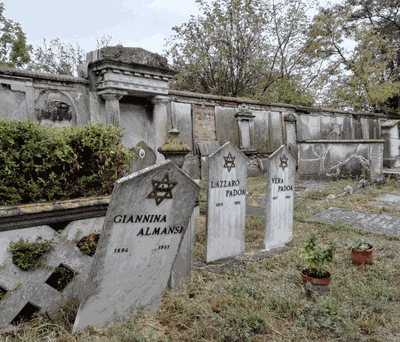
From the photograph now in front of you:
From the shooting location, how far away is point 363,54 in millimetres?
16734

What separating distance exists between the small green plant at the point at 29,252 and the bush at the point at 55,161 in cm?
36

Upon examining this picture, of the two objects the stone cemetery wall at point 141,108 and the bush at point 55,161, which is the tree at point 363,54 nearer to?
the stone cemetery wall at point 141,108

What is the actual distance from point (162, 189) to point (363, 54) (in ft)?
60.5

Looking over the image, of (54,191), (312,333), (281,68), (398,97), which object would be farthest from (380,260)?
(398,97)

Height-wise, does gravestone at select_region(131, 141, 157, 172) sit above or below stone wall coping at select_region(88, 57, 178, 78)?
below

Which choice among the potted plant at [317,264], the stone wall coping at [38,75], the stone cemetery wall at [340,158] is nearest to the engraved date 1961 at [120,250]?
the potted plant at [317,264]

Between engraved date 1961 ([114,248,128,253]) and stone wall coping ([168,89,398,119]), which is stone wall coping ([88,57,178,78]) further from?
engraved date 1961 ([114,248,128,253])

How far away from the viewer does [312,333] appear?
2.30 m

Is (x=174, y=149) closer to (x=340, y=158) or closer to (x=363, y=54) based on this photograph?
(x=340, y=158)

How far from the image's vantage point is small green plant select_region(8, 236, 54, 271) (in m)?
2.26

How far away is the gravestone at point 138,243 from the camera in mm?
2170

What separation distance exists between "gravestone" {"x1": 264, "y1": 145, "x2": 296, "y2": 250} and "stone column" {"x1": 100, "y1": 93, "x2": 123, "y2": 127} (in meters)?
4.05

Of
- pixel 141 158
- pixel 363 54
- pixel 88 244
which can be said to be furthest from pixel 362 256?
pixel 363 54

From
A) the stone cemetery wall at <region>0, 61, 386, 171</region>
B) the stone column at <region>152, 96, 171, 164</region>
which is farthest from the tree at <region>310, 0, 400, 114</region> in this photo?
the stone column at <region>152, 96, 171, 164</region>
